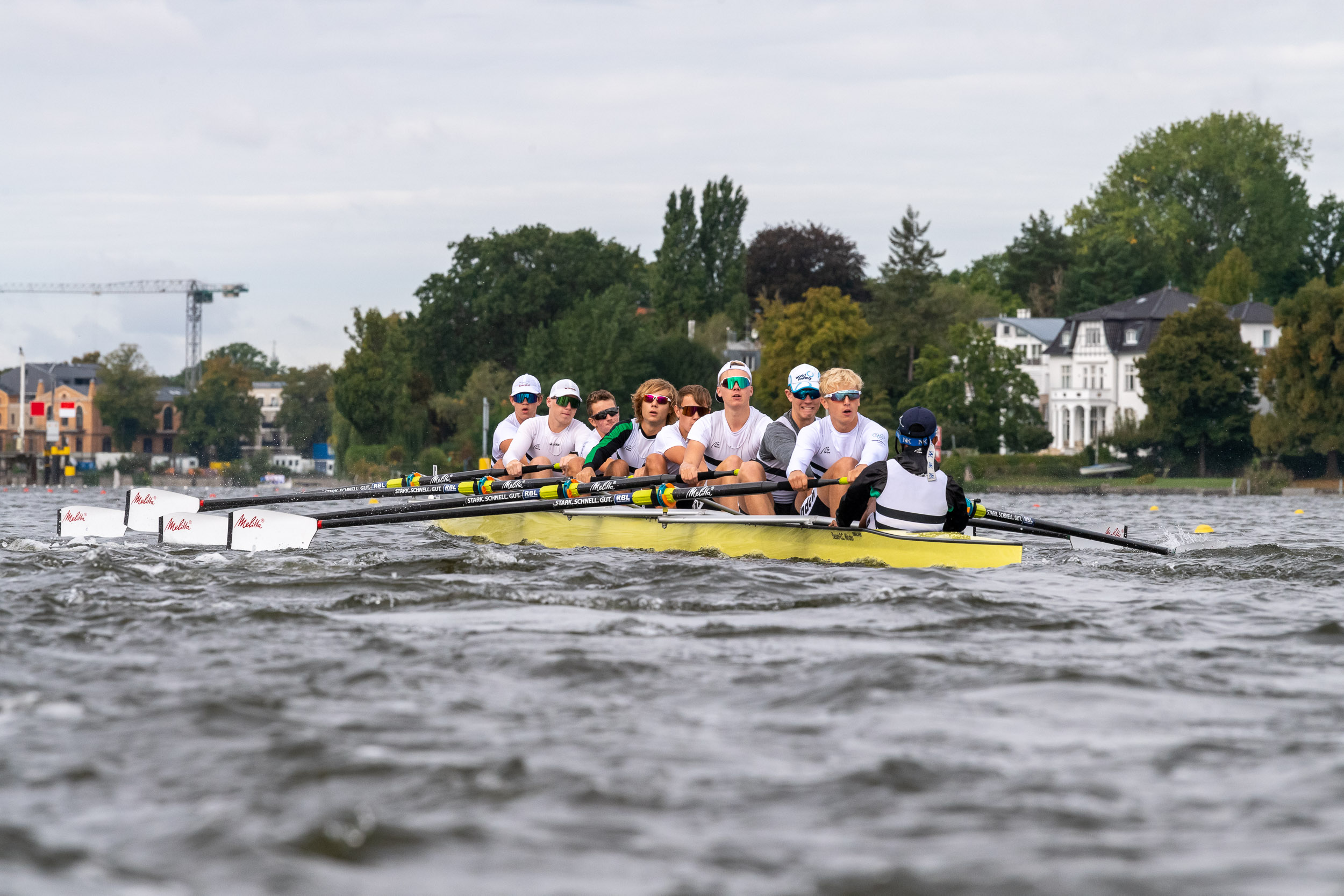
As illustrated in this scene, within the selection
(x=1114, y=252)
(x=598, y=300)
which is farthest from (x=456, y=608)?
(x=1114, y=252)

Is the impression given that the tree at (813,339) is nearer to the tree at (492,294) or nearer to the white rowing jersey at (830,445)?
the tree at (492,294)

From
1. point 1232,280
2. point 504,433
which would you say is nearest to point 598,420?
point 504,433

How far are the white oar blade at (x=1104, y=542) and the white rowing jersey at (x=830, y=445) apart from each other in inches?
73.4

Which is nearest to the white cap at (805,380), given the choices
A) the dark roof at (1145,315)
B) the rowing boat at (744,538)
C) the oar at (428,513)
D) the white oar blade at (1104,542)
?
the oar at (428,513)

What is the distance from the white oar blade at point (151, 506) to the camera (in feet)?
41.5

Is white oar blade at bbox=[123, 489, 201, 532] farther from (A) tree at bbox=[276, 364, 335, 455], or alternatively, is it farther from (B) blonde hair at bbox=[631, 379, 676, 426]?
(A) tree at bbox=[276, 364, 335, 455]

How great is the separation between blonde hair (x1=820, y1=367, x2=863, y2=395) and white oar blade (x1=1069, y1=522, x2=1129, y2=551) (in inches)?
86.3

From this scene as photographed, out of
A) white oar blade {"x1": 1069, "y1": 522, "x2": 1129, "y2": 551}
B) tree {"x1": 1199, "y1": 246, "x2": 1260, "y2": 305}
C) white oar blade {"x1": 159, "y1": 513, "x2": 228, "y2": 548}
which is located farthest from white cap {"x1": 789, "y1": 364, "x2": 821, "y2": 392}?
tree {"x1": 1199, "y1": 246, "x2": 1260, "y2": 305}

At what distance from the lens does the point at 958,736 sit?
487cm

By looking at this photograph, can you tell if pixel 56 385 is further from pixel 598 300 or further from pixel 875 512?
pixel 875 512

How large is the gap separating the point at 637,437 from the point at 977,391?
5055cm

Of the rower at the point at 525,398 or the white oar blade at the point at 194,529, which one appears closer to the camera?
the white oar blade at the point at 194,529

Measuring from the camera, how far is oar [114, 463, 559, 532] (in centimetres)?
1277

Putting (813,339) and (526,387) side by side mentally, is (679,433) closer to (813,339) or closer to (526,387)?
(526,387)
